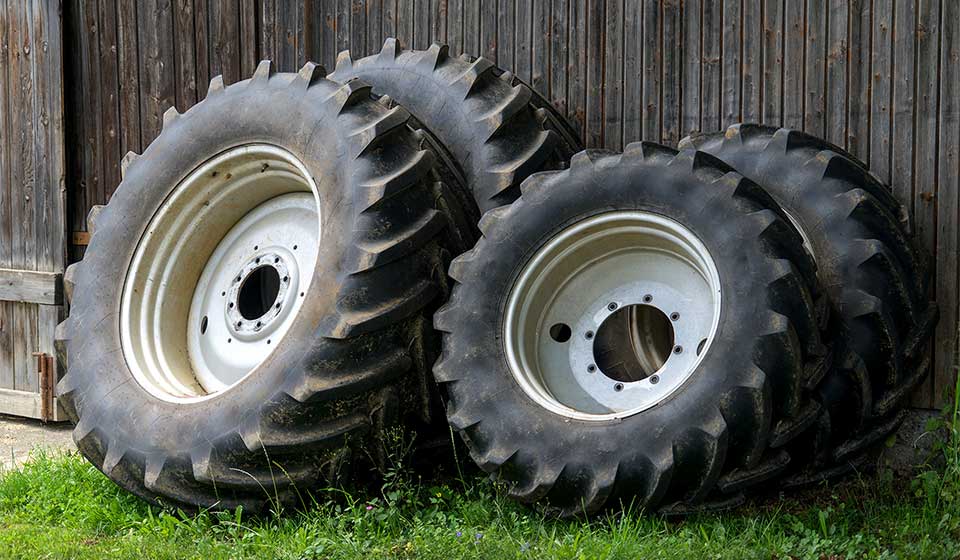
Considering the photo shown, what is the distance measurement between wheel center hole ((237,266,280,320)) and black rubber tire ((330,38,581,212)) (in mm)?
1099

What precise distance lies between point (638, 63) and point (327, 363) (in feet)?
7.25

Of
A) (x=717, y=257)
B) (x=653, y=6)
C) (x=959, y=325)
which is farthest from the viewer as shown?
(x=653, y=6)

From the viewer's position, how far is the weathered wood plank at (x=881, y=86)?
4945 mm

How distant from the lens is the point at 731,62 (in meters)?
5.33

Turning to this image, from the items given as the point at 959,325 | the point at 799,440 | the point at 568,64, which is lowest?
the point at 799,440

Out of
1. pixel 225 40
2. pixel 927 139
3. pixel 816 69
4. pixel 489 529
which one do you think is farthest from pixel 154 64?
pixel 927 139

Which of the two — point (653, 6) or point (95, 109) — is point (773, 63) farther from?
point (95, 109)

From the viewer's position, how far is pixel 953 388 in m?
4.88

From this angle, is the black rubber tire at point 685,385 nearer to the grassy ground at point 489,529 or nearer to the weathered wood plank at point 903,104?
the grassy ground at point 489,529

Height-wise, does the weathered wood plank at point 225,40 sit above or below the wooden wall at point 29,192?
above

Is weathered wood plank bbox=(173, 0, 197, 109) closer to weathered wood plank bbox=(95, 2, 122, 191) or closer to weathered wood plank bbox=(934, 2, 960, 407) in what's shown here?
weathered wood plank bbox=(95, 2, 122, 191)

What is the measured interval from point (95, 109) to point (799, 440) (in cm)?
502

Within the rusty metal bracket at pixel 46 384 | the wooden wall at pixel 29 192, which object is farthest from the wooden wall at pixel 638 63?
the rusty metal bracket at pixel 46 384

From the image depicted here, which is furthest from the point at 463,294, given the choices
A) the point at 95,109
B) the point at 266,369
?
the point at 95,109
